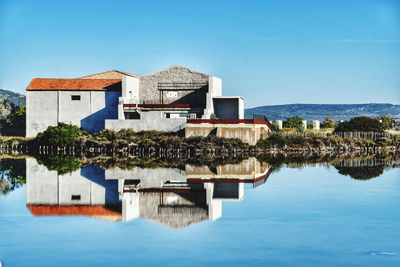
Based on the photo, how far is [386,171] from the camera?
85.2ft

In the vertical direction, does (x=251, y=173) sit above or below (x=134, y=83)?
below

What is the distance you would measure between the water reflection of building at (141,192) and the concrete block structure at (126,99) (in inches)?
984

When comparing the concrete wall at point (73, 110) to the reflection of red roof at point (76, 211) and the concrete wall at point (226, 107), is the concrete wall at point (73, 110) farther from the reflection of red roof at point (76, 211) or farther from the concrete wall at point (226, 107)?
the reflection of red roof at point (76, 211)

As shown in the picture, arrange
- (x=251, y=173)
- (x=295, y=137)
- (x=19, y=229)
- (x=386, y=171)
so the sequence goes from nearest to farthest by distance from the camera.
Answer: (x=19, y=229) → (x=251, y=173) → (x=386, y=171) → (x=295, y=137)

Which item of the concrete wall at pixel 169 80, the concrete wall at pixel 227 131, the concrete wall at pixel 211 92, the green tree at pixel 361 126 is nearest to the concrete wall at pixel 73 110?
the concrete wall at pixel 169 80

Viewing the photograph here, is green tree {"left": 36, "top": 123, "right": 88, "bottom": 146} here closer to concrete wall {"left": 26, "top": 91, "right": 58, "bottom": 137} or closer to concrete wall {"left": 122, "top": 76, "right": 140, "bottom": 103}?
concrete wall {"left": 26, "top": 91, "right": 58, "bottom": 137}

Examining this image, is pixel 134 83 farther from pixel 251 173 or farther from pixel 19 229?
pixel 19 229

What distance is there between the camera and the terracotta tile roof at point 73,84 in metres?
52.9

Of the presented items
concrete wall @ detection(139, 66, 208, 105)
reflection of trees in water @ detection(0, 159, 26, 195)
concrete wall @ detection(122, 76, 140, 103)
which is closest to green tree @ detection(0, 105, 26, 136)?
concrete wall @ detection(122, 76, 140, 103)

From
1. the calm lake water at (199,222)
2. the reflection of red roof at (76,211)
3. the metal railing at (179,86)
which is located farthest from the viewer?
the metal railing at (179,86)

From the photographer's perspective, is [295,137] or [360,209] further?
[295,137]

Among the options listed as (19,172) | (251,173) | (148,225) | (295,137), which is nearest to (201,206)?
(148,225)

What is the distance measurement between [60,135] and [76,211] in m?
33.9

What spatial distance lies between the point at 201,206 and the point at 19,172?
12816mm
